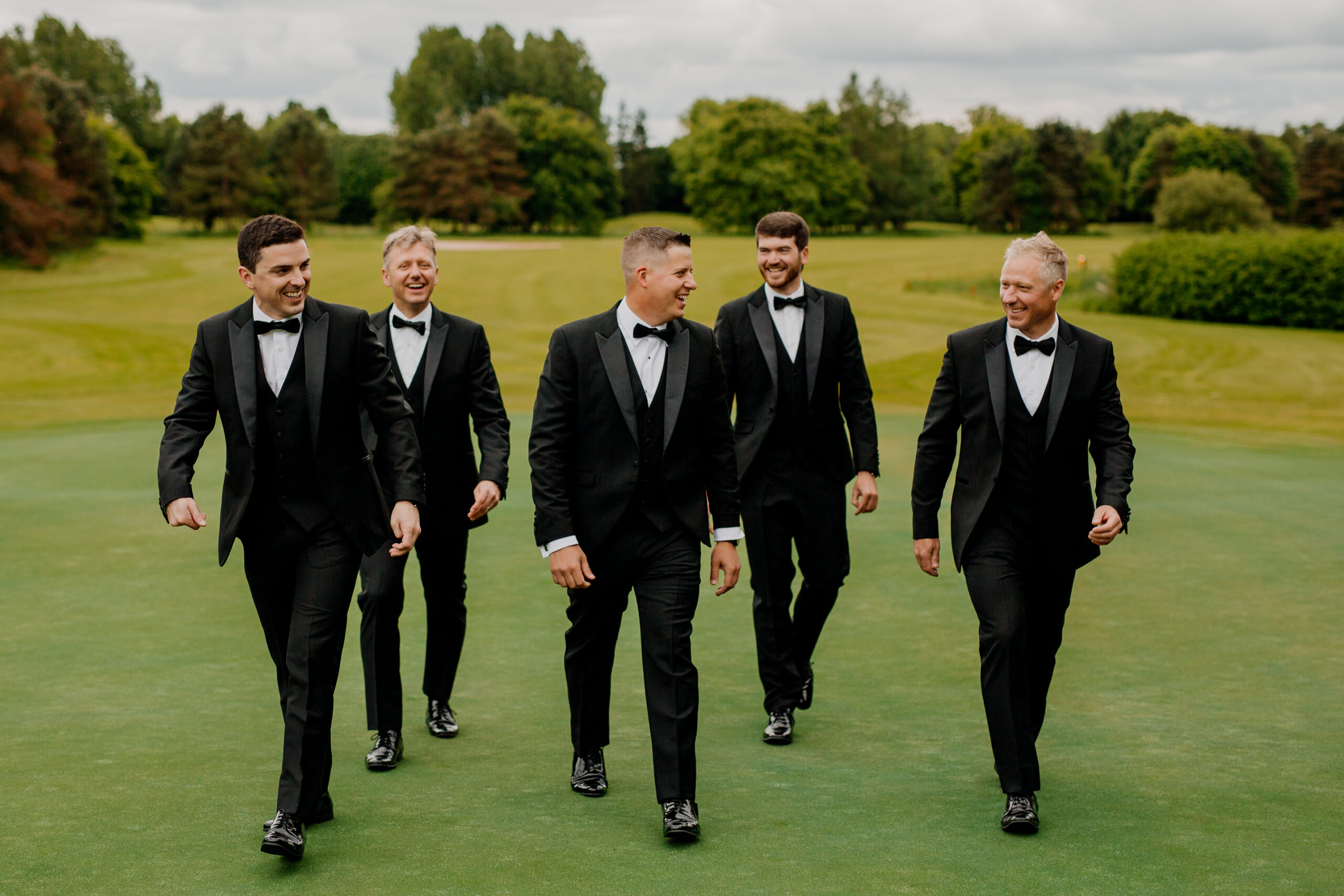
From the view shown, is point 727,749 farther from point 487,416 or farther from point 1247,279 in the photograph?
point 1247,279

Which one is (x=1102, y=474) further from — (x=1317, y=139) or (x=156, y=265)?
(x=1317, y=139)

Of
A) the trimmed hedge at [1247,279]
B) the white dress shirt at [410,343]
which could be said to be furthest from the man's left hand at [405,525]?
the trimmed hedge at [1247,279]

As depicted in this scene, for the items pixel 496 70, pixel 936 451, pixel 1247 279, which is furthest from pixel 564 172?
pixel 936 451

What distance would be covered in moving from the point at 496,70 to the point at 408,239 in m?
108

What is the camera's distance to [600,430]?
468 centimetres

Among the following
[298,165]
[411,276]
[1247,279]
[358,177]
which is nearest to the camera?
[411,276]

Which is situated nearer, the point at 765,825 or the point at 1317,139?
the point at 765,825

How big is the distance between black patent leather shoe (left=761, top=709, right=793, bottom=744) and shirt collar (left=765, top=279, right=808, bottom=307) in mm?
1805

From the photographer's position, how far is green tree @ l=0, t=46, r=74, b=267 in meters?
42.4

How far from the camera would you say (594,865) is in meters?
4.05

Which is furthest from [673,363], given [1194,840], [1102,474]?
[1194,840]

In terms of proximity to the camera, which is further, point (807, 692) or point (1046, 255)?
point (807, 692)

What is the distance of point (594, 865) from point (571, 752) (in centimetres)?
126

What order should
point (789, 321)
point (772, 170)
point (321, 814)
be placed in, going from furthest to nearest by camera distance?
point (772, 170), point (789, 321), point (321, 814)
